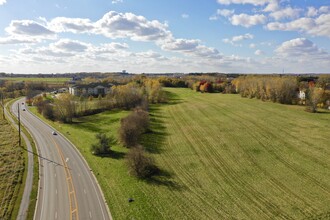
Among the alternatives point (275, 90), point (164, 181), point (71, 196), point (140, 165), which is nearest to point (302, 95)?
point (275, 90)

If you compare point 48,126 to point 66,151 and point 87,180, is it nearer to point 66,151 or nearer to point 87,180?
point 66,151

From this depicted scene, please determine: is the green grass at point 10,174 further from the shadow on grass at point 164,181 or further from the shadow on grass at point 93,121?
the shadow on grass at point 93,121

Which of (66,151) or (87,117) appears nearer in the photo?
(66,151)

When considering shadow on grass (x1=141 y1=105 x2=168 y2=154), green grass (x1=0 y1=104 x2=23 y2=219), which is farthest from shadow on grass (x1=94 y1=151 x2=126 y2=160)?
green grass (x1=0 y1=104 x2=23 y2=219)

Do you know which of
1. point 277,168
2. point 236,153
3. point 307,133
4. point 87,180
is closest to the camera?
point 87,180

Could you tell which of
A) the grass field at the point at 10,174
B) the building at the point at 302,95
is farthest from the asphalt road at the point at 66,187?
the building at the point at 302,95

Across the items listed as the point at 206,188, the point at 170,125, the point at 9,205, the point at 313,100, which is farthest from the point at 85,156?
the point at 313,100

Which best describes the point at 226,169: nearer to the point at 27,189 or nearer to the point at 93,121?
the point at 27,189
